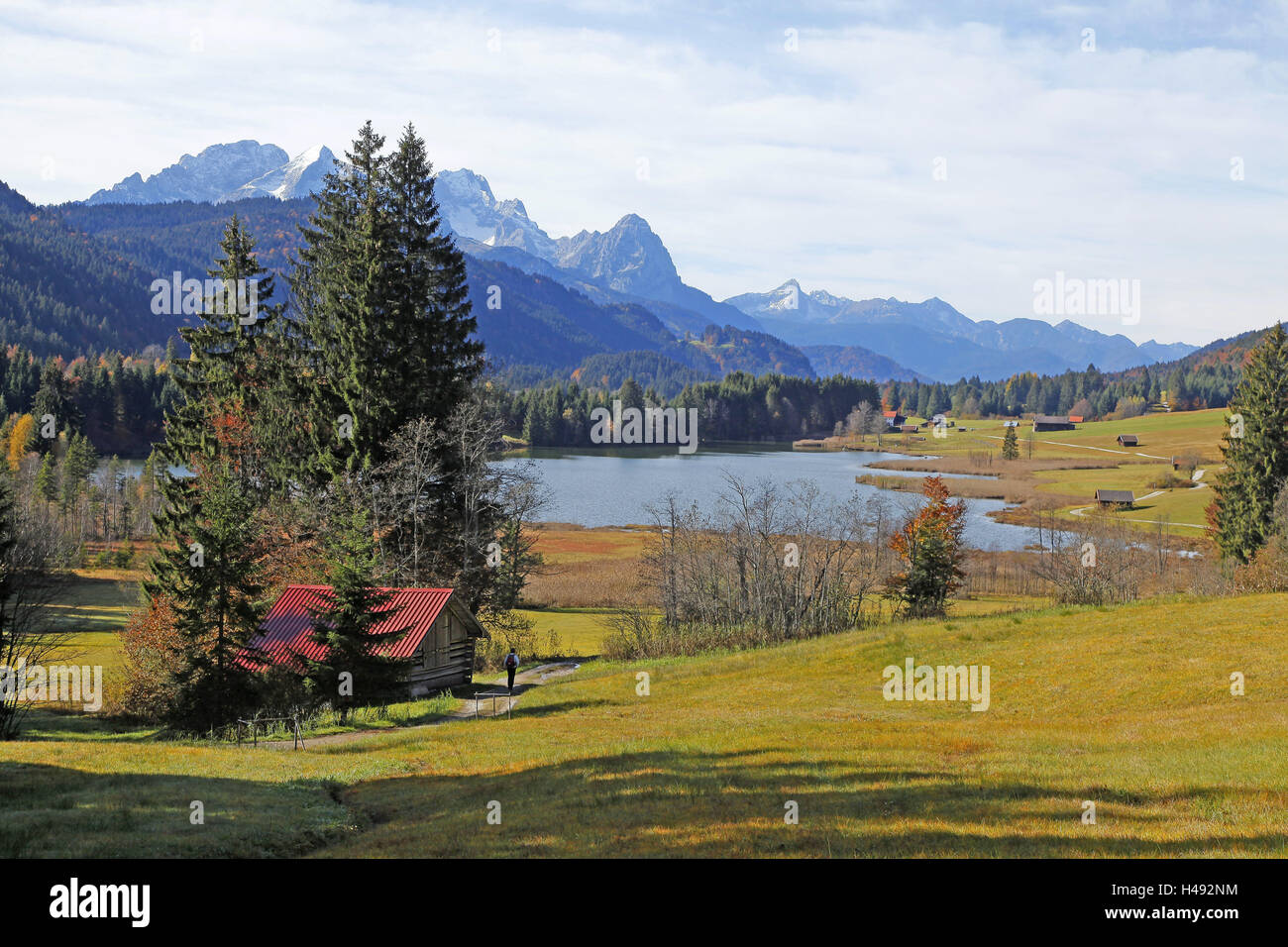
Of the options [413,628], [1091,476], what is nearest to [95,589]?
[413,628]

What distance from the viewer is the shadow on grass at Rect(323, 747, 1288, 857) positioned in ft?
35.7

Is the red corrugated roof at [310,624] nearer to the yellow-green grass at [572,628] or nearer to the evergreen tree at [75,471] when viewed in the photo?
the yellow-green grass at [572,628]

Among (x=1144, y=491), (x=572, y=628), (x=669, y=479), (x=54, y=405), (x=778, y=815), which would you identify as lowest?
(x=572, y=628)

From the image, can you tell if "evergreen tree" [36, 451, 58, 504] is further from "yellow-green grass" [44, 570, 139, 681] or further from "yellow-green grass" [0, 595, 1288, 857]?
"yellow-green grass" [0, 595, 1288, 857]

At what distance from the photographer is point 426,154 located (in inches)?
1805

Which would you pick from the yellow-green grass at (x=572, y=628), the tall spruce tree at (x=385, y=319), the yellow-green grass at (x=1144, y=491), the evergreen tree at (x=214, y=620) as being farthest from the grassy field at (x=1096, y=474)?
the evergreen tree at (x=214, y=620)


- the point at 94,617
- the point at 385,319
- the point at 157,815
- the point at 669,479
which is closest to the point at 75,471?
the point at 94,617

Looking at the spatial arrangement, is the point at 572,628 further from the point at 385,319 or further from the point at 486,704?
the point at 486,704

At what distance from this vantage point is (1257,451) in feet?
206

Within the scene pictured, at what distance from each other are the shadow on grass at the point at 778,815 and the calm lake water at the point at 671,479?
130ft

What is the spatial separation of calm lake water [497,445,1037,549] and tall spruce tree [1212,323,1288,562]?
23.0 m

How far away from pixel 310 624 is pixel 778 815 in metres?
25.7

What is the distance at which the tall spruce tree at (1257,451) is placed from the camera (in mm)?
61562
